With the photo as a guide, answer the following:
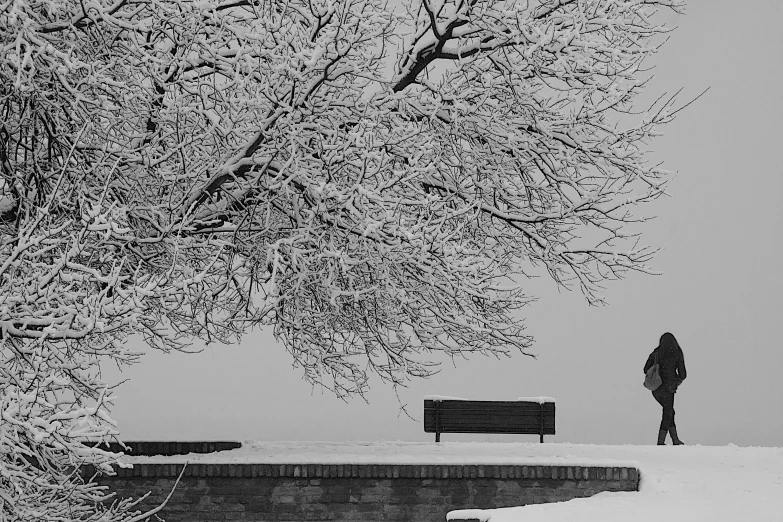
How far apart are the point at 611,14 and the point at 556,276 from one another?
2.73m

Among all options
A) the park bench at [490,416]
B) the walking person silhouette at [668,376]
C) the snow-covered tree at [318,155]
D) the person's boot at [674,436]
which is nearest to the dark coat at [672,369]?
the walking person silhouette at [668,376]

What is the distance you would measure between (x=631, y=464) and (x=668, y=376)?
4.86m

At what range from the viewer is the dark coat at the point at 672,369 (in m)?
15.2

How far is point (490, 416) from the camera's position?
46.2 feet

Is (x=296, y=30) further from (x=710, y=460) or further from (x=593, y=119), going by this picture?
(x=710, y=460)

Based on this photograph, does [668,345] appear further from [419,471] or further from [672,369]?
[419,471]

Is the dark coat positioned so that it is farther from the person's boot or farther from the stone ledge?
the stone ledge

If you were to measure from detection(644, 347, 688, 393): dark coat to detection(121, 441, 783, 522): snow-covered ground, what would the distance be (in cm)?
132

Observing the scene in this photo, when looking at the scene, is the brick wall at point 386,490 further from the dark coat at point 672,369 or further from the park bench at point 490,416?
the dark coat at point 672,369

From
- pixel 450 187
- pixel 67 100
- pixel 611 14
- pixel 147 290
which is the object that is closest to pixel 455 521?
pixel 147 290

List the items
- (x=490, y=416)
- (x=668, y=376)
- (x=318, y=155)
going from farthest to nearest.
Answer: (x=668, y=376)
(x=490, y=416)
(x=318, y=155)

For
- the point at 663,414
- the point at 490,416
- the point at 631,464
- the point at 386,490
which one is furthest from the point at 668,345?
the point at 386,490

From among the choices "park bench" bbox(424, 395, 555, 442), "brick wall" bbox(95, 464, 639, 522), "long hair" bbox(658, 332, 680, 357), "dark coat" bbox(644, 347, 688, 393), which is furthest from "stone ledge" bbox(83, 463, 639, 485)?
"long hair" bbox(658, 332, 680, 357)

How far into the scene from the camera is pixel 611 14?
10688 millimetres
